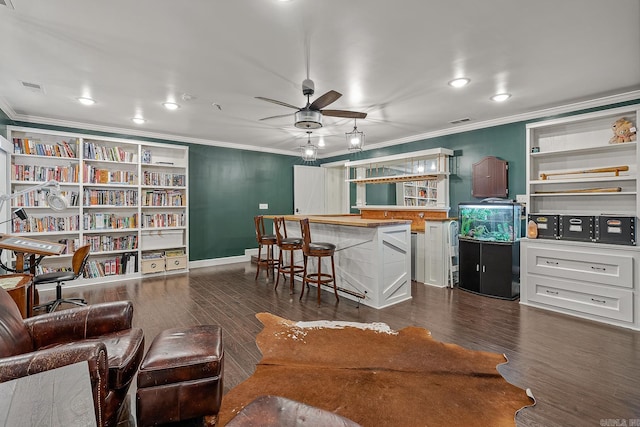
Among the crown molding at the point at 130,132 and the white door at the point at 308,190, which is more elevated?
the crown molding at the point at 130,132

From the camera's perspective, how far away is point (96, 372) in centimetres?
122

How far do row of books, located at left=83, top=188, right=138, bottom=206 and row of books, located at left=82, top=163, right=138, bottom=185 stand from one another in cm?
17

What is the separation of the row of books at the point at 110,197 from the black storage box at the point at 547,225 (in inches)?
244

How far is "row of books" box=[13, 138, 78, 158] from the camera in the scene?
14.5 feet

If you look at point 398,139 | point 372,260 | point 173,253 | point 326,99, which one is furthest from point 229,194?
point 326,99

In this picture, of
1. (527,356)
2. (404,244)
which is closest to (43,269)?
(404,244)

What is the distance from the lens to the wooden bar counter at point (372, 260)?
3697 mm

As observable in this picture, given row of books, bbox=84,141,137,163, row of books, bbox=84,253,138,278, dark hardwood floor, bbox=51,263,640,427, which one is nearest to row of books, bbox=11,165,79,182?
row of books, bbox=84,141,137,163

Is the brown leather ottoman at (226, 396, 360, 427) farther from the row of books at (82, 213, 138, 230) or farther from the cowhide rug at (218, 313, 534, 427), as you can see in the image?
the row of books at (82, 213, 138, 230)

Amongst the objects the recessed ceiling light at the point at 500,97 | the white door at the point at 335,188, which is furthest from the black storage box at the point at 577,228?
the white door at the point at 335,188

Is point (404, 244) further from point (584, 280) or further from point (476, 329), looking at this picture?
point (584, 280)

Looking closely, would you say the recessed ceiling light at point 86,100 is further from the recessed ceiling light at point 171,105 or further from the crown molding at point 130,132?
the crown molding at point 130,132

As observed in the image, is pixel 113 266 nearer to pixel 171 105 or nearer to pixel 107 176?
pixel 107 176

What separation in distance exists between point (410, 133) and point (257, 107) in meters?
2.94
